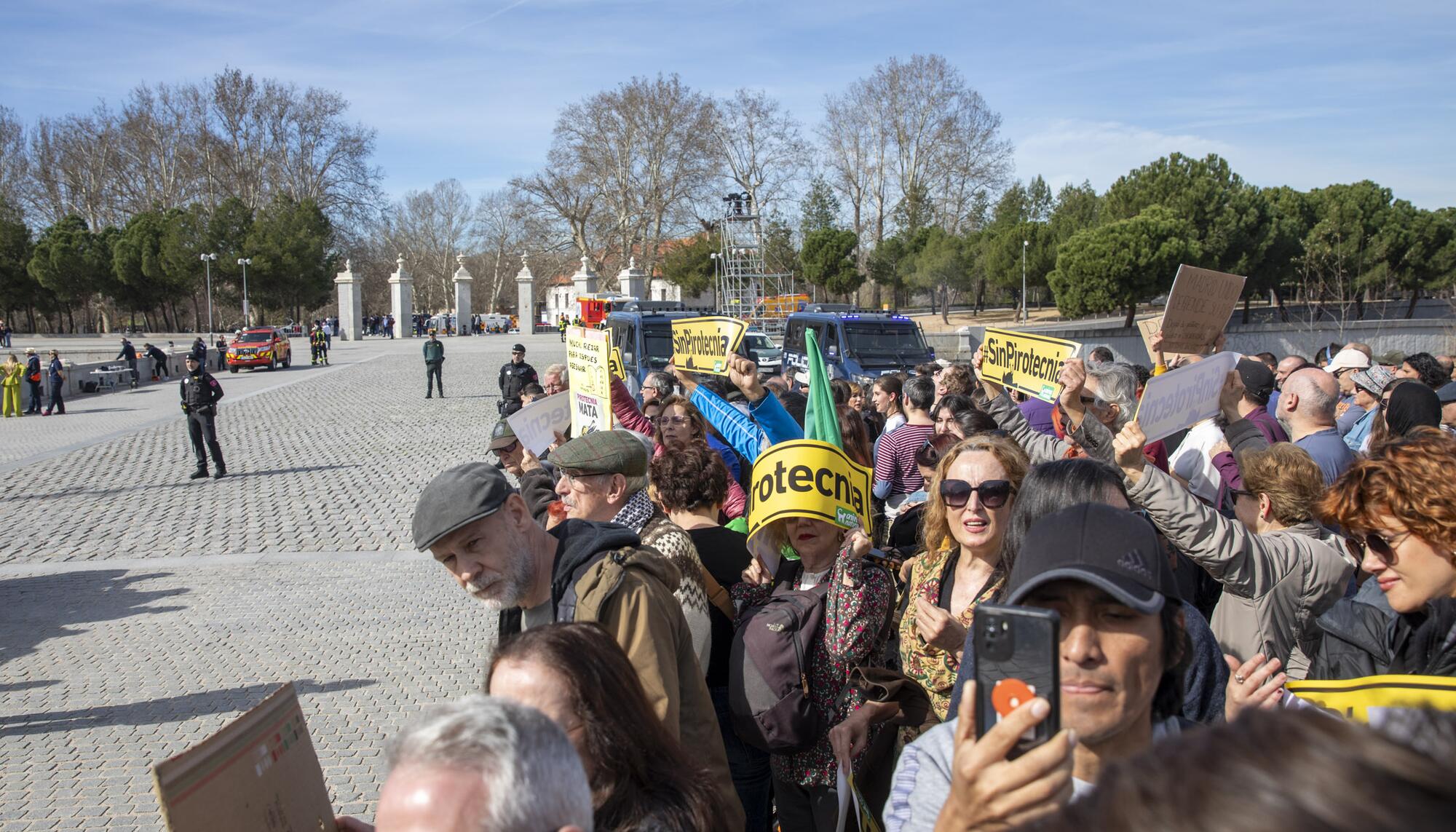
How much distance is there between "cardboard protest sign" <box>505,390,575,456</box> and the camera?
679 centimetres

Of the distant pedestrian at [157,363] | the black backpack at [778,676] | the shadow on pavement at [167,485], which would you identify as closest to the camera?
the black backpack at [778,676]

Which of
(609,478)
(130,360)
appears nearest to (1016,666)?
(609,478)

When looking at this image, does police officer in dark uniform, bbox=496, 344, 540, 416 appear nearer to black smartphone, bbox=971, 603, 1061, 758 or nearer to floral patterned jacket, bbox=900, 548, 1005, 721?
floral patterned jacket, bbox=900, 548, 1005, 721

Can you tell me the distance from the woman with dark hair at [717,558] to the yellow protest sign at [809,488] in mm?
255

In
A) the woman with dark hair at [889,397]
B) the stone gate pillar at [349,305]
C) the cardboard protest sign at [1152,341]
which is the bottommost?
the woman with dark hair at [889,397]

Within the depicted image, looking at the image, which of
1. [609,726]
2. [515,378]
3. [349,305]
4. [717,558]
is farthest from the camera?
[349,305]

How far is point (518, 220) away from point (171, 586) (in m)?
61.1

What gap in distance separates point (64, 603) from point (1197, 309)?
30.4ft

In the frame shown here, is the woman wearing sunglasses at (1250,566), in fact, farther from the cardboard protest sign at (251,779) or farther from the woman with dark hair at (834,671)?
the cardboard protest sign at (251,779)

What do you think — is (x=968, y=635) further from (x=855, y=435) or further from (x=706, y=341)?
(x=706, y=341)

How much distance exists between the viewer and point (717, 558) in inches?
159

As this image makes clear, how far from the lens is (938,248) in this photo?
54.6 m

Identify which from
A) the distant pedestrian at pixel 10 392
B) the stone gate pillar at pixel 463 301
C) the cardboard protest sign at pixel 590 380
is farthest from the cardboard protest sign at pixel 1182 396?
the stone gate pillar at pixel 463 301

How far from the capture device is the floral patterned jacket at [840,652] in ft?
10.4
